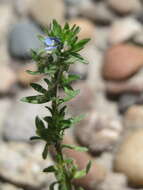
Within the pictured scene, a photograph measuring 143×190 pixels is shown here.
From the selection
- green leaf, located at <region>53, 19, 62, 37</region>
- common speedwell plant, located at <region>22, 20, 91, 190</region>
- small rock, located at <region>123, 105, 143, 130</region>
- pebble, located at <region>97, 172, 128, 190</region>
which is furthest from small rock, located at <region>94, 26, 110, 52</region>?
green leaf, located at <region>53, 19, 62, 37</region>

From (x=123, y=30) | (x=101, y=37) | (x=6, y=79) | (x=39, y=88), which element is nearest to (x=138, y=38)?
(x=123, y=30)

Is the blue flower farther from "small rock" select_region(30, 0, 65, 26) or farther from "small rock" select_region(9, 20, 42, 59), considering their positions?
"small rock" select_region(30, 0, 65, 26)

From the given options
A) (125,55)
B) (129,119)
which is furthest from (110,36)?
(129,119)

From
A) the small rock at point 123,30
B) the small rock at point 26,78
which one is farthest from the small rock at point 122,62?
the small rock at point 26,78

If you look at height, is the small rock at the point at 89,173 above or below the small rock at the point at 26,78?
below

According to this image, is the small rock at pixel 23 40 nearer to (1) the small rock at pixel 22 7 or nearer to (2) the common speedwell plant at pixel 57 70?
(1) the small rock at pixel 22 7

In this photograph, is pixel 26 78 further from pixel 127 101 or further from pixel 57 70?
pixel 57 70

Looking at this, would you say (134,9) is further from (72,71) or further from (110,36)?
(72,71)
